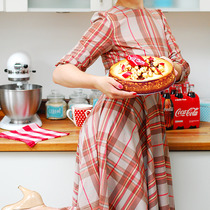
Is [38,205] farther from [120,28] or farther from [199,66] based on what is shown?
[199,66]

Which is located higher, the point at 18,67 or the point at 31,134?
the point at 18,67

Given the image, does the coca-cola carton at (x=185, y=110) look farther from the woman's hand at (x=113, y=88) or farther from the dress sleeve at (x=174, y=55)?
the woman's hand at (x=113, y=88)

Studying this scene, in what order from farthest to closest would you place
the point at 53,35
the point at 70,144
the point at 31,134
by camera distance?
the point at 53,35 → the point at 31,134 → the point at 70,144

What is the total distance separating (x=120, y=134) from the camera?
129 cm

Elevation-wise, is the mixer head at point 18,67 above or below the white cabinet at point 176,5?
below

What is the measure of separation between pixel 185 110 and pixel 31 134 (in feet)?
2.52

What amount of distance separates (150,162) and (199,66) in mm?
1094

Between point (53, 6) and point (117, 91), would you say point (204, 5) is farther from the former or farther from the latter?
point (117, 91)

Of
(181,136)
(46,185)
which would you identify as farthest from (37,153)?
(181,136)

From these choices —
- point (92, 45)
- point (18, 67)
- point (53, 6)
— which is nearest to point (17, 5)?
point (53, 6)

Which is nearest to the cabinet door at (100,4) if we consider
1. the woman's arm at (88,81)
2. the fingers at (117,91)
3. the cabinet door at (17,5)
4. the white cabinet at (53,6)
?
the white cabinet at (53,6)

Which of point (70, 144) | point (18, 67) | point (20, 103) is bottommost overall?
point (70, 144)

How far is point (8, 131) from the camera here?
72.1 inches

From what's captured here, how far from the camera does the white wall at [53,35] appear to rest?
7.20ft
